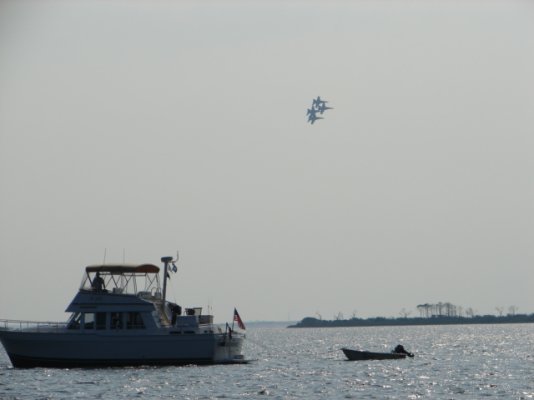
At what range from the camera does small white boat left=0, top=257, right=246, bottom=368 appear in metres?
59.6

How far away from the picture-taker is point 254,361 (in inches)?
2778

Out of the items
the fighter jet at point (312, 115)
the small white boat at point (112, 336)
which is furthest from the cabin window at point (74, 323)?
the fighter jet at point (312, 115)

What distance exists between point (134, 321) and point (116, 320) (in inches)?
40.4

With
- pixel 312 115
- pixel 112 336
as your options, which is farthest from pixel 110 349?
pixel 312 115

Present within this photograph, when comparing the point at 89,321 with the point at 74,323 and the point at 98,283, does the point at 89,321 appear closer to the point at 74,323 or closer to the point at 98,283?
the point at 74,323

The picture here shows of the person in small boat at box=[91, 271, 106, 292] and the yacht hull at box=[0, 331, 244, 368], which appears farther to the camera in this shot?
the person in small boat at box=[91, 271, 106, 292]

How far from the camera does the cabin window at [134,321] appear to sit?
59969mm

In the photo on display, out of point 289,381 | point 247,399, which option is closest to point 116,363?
point 289,381

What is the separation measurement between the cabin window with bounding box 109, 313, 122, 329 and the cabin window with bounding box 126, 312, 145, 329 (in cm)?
46

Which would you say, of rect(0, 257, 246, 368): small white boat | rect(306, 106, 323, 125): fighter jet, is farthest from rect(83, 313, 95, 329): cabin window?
rect(306, 106, 323, 125): fighter jet

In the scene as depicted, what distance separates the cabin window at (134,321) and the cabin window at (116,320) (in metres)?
0.46

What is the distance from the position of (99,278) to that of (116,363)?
5050 mm

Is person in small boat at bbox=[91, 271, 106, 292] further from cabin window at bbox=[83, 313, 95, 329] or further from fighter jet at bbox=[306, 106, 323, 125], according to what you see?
fighter jet at bbox=[306, 106, 323, 125]

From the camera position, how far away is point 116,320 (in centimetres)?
6000
